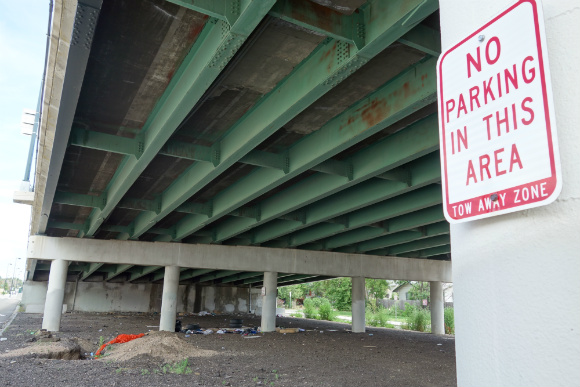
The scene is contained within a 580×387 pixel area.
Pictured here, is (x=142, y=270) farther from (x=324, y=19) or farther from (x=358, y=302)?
(x=324, y=19)

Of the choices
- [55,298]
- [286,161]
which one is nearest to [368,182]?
[286,161]

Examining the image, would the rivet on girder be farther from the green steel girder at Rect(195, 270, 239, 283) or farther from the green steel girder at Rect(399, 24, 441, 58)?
the green steel girder at Rect(195, 270, 239, 283)

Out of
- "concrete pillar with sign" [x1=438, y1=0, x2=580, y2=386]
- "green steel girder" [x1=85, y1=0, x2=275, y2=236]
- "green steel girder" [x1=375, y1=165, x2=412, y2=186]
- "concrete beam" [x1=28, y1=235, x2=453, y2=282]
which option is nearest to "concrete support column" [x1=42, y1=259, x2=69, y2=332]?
"concrete beam" [x1=28, y1=235, x2=453, y2=282]

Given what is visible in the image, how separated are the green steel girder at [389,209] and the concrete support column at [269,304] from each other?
4349mm

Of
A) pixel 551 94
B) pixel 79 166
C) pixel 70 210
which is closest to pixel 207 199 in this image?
pixel 79 166

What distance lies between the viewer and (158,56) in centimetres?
742

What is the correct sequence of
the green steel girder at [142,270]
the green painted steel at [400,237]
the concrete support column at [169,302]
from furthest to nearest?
1. the green steel girder at [142,270]
2. the concrete support column at [169,302]
3. the green painted steel at [400,237]

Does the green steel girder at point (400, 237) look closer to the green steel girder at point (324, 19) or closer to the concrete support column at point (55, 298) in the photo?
the green steel girder at point (324, 19)

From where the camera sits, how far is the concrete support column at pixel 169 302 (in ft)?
72.4

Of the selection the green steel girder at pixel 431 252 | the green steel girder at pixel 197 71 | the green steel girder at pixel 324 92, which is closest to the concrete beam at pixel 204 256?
the green steel girder at pixel 431 252

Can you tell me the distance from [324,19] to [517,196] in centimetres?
487

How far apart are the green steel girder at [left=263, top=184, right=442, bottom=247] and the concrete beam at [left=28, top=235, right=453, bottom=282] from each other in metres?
3.58

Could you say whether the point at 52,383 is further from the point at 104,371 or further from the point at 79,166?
the point at 79,166

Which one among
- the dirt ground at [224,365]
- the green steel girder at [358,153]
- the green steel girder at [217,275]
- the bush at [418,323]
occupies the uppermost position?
the green steel girder at [358,153]
